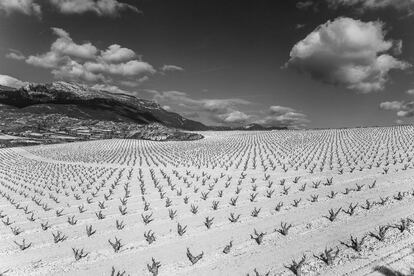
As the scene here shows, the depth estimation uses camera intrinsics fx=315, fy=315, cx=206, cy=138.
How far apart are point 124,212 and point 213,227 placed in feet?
14.9

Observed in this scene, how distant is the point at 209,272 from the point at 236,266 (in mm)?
768

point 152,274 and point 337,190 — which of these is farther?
point 337,190

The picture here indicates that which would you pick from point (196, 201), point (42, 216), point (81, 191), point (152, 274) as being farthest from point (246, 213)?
point (81, 191)

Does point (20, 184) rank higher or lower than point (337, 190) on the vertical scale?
lower

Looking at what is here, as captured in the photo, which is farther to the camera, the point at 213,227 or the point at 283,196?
the point at 283,196

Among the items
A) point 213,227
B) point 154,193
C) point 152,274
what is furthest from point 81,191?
point 152,274

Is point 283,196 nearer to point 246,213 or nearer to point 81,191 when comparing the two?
point 246,213

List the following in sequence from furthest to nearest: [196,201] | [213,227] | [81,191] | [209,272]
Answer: [81,191] < [196,201] < [213,227] < [209,272]

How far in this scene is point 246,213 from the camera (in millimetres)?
13188

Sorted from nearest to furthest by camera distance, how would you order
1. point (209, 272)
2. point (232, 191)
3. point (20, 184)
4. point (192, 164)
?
point (209, 272) < point (232, 191) < point (20, 184) < point (192, 164)

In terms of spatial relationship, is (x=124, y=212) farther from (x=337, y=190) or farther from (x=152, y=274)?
(x=337, y=190)

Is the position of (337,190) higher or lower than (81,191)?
higher

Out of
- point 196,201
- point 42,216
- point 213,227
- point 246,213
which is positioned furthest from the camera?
point 196,201

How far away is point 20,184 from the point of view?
24.2 metres
